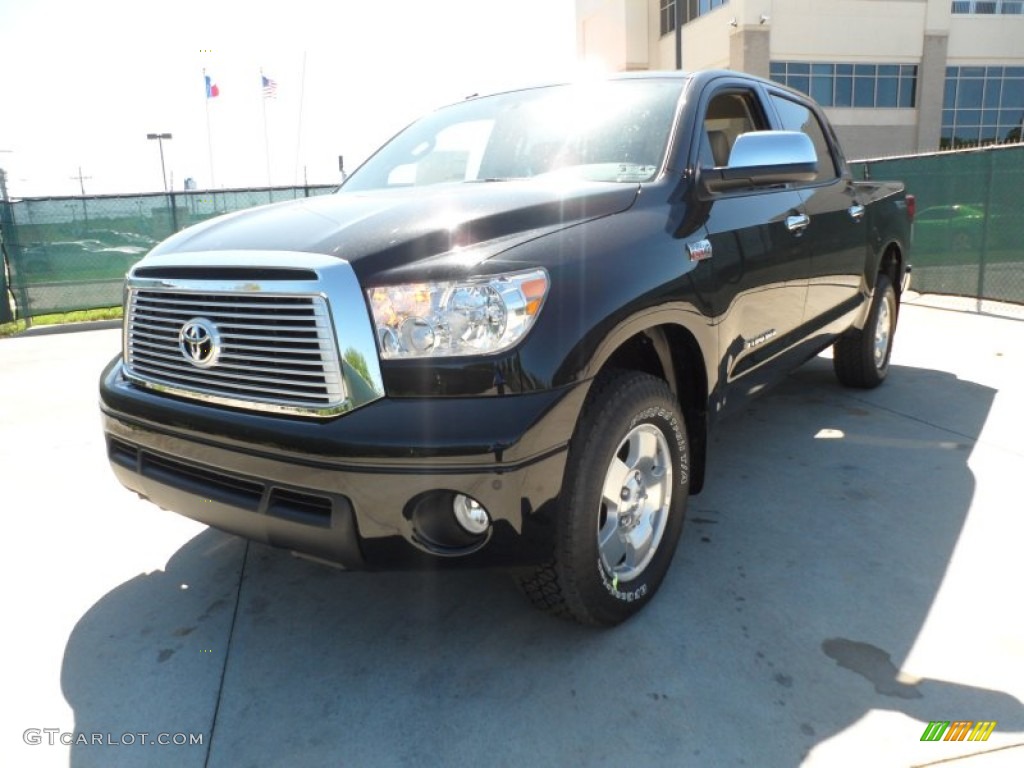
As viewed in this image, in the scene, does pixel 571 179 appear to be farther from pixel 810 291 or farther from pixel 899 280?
pixel 899 280

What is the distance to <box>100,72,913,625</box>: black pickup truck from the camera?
6.82 ft

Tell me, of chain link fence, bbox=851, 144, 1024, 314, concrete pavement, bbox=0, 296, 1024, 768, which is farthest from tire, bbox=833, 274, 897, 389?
chain link fence, bbox=851, 144, 1024, 314

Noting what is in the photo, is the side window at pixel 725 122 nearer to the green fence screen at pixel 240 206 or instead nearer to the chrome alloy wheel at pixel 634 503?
the chrome alloy wheel at pixel 634 503

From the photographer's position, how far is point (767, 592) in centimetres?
283

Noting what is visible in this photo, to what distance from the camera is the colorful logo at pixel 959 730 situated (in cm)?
209

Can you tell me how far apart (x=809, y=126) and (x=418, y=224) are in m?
3.20

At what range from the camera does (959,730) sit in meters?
2.12

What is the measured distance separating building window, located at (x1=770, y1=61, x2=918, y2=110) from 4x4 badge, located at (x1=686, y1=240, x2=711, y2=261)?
33.9 metres

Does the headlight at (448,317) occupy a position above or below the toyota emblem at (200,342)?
above

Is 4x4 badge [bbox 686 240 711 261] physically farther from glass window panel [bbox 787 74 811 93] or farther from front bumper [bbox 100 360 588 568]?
glass window panel [bbox 787 74 811 93]

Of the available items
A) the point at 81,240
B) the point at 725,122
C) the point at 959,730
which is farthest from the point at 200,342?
the point at 81,240

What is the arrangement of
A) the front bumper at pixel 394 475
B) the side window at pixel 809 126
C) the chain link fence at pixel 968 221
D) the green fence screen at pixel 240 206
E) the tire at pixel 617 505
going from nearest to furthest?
the front bumper at pixel 394 475 < the tire at pixel 617 505 < the side window at pixel 809 126 < the chain link fence at pixel 968 221 < the green fence screen at pixel 240 206

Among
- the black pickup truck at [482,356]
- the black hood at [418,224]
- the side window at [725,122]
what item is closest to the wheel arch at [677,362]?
the black pickup truck at [482,356]

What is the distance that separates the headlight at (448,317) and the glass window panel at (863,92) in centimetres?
3750
